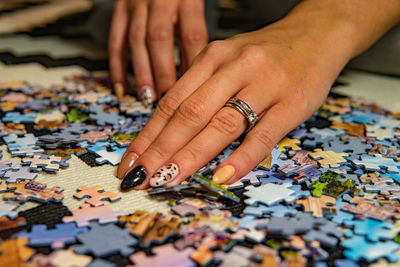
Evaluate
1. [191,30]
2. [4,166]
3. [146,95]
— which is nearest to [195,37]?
[191,30]

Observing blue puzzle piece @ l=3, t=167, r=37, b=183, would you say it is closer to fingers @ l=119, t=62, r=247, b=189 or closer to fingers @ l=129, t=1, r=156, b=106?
fingers @ l=119, t=62, r=247, b=189

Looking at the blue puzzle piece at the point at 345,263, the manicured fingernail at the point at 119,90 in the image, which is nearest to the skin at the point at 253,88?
the blue puzzle piece at the point at 345,263

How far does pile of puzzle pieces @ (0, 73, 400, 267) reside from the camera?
85 cm

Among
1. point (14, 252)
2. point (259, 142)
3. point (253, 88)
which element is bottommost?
point (14, 252)

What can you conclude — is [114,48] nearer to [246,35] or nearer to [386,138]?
[246,35]

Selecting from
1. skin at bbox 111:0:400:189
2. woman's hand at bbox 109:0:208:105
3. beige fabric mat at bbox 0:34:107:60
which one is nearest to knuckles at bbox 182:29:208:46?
woman's hand at bbox 109:0:208:105

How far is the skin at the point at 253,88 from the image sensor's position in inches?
43.7

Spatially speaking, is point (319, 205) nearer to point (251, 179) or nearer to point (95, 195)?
point (251, 179)

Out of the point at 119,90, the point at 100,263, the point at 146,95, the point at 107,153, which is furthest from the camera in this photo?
the point at 119,90

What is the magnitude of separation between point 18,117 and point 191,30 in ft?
2.32

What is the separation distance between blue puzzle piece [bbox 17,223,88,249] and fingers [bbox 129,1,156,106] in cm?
77

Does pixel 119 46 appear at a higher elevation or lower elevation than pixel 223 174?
higher

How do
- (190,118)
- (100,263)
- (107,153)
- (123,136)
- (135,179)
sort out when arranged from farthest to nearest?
(123,136), (107,153), (190,118), (135,179), (100,263)

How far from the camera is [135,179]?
1.02 meters
